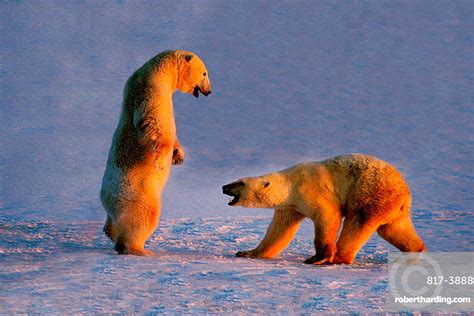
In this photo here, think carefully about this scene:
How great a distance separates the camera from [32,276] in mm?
6945

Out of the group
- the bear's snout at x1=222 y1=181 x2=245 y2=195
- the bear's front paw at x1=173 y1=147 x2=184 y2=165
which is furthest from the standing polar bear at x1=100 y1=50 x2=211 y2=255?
the bear's snout at x1=222 y1=181 x2=245 y2=195

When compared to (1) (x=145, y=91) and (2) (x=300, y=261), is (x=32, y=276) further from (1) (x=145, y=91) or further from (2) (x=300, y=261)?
(2) (x=300, y=261)

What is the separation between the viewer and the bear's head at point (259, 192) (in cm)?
815

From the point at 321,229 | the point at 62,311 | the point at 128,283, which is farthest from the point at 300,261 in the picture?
the point at 62,311

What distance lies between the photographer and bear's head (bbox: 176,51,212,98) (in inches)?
326

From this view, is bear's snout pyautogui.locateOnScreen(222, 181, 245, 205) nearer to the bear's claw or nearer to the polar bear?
the polar bear

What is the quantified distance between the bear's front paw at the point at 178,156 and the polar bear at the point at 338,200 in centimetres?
67

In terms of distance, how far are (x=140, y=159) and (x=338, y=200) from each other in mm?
2084

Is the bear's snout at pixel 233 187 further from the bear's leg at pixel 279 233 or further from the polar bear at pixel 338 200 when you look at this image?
the bear's leg at pixel 279 233

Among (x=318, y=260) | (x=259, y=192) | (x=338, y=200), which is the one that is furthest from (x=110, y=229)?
(x=338, y=200)

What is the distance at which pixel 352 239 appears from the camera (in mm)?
8000

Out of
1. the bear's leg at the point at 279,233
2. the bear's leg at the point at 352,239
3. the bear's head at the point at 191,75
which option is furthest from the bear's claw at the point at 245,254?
the bear's head at the point at 191,75

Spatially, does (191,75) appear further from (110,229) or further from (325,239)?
(325,239)

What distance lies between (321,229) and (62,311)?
10.0ft
